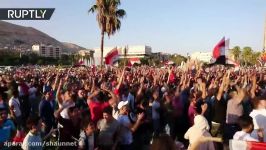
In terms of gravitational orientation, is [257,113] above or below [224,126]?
above

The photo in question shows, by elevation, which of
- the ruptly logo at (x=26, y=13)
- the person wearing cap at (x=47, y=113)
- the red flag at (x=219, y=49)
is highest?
the ruptly logo at (x=26, y=13)

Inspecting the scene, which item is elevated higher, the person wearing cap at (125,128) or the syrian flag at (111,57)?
the syrian flag at (111,57)

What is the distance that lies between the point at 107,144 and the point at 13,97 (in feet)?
12.3

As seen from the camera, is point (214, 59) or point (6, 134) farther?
point (214, 59)

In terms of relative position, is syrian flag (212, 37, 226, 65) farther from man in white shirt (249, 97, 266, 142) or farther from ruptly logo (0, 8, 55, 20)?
man in white shirt (249, 97, 266, 142)

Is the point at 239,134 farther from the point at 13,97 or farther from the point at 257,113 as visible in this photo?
the point at 13,97

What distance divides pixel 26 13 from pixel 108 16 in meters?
20.6

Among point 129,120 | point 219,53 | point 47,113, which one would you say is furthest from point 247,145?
point 219,53

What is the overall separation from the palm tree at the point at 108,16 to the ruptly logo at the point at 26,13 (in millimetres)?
19678

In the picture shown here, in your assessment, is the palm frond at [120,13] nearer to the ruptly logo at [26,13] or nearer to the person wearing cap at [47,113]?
the ruptly logo at [26,13]

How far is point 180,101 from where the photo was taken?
8898 millimetres

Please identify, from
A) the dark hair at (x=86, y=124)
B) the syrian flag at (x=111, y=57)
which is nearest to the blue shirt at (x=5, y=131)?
the dark hair at (x=86, y=124)

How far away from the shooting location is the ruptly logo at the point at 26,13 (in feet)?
41.8

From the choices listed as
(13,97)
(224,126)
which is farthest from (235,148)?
(13,97)
